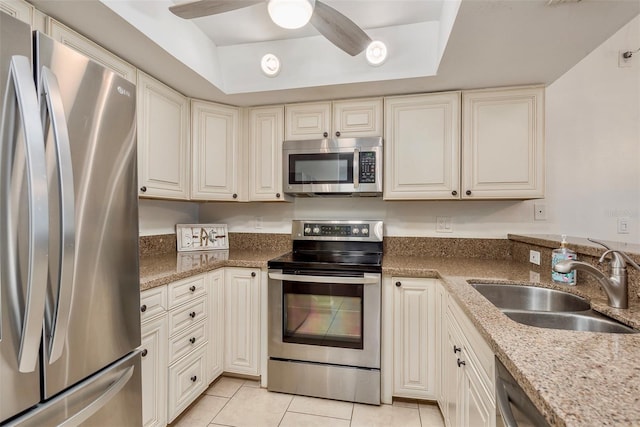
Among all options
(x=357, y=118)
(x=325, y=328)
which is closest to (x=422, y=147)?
(x=357, y=118)

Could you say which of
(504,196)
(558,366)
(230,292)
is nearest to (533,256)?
(504,196)

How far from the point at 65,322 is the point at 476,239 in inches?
94.4

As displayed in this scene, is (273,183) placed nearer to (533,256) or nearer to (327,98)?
(327,98)

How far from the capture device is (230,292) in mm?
2076

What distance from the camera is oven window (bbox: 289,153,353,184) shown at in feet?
7.09

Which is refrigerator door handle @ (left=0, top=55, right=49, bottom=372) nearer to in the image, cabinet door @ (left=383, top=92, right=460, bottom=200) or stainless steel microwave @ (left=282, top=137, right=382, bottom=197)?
stainless steel microwave @ (left=282, top=137, right=382, bottom=197)

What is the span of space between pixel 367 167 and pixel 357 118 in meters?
0.38

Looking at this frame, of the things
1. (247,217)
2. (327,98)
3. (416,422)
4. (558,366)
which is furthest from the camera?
(247,217)

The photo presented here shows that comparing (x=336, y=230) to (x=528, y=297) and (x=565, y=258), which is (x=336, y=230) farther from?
(x=565, y=258)

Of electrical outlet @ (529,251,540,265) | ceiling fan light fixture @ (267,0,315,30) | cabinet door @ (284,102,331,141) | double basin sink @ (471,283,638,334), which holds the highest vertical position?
ceiling fan light fixture @ (267,0,315,30)

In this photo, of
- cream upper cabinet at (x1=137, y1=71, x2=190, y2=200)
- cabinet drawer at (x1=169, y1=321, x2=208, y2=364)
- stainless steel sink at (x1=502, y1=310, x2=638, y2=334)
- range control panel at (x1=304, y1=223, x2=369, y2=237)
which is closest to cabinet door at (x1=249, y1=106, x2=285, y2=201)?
range control panel at (x1=304, y1=223, x2=369, y2=237)

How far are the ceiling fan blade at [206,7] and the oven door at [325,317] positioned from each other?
56.7 inches

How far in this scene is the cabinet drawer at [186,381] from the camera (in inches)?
64.5

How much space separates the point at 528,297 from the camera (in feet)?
4.78
